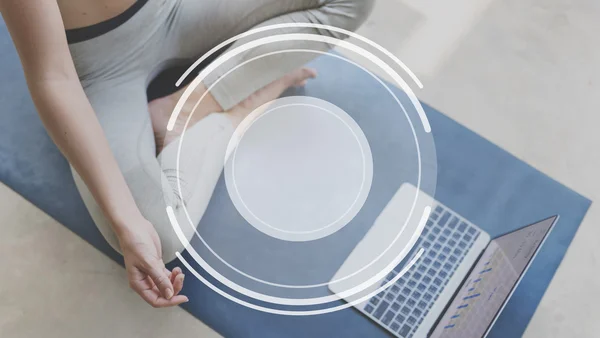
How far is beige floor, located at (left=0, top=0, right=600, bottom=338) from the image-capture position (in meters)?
0.87

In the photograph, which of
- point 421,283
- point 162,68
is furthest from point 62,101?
point 421,283

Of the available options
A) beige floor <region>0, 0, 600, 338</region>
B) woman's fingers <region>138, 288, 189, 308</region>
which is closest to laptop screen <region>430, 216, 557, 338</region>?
beige floor <region>0, 0, 600, 338</region>

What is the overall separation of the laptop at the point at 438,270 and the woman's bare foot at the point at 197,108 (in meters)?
0.24

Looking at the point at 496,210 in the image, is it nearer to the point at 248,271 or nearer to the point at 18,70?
the point at 248,271

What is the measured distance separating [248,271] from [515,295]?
0.40 meters

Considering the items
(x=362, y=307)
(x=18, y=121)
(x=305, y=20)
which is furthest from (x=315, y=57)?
(x=18, y=121)

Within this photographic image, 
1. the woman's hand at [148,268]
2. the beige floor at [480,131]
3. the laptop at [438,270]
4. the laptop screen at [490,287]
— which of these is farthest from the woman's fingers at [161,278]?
the laptop screen at [490,287]

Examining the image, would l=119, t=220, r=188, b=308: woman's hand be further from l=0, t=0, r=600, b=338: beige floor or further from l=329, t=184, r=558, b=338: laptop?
l=329, t=184, r=558, b=338: laptop

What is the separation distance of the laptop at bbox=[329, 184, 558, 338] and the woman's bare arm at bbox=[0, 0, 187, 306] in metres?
0.27

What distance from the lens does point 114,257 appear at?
0.89m

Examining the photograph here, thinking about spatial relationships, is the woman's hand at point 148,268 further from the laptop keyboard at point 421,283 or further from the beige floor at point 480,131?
the laptop keyboard at point 421,283

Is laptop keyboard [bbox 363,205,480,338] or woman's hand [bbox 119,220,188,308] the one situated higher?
laptop keyboard [bbox 363,205,480,338]

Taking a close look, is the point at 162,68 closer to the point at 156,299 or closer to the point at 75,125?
the point at 75,125

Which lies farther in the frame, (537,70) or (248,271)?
(537,70)
